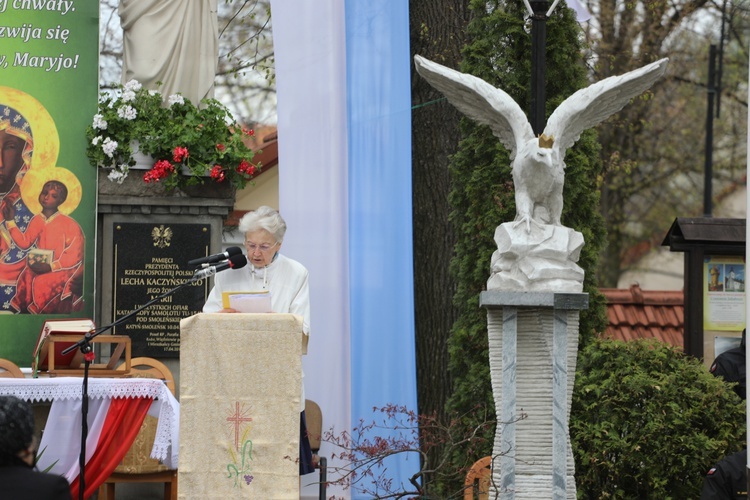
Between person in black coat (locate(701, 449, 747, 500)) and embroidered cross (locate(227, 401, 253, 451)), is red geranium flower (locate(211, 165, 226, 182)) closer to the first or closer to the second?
embroidered cross (locate(227, 401, 253, 451))

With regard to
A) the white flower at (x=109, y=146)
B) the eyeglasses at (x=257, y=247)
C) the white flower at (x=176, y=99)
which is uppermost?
the white flower at (x=176, y=99)

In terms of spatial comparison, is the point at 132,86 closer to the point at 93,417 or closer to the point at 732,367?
the point at 93,417

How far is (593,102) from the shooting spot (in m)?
7.50

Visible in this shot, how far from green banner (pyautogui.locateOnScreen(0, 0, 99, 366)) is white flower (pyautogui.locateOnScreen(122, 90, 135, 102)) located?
0.30 m

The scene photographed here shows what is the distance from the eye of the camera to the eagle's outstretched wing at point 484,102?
738cm

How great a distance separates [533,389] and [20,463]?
341 cm

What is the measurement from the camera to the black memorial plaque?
31.4ft

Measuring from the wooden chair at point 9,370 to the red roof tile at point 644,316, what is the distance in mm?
8077

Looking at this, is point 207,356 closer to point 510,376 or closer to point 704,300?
point 510,376

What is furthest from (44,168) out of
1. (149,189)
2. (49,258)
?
(149,189)

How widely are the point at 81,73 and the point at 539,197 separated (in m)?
4.14

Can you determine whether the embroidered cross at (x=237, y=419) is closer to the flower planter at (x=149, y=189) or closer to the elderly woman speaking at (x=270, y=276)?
the elderly woman speaking at (x=270, y=276)

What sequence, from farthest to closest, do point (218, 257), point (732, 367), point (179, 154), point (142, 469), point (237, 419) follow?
point (179, 154)
point (732, 367)
point (142, 469)
point (218, 257)
point (237, 419)

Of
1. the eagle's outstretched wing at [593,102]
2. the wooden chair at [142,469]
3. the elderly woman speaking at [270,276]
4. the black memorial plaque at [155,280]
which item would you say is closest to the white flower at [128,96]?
the black memorial plaque at [155,280]
